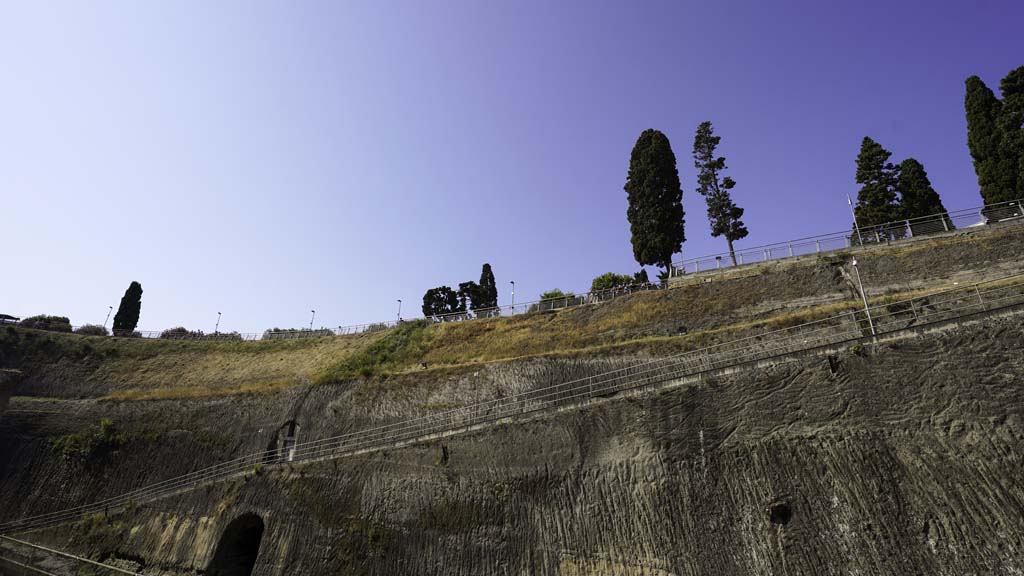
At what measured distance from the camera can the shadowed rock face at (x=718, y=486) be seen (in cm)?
1442

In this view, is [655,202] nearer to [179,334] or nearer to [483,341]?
[483,341]

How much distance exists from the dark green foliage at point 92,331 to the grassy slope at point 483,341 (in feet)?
13.8

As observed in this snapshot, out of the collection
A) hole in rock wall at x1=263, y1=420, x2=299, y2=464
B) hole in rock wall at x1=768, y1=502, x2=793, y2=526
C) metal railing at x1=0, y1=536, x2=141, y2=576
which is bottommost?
metal railing at x1=0, y1=536, x2=141, y2=576

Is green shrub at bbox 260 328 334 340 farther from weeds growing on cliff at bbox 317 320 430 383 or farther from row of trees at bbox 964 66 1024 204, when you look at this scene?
row of trees at bbox 964 66 1024 204

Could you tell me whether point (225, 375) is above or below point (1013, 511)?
above

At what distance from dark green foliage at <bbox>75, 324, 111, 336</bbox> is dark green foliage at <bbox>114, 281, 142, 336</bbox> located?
518cm

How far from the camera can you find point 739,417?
18672mm

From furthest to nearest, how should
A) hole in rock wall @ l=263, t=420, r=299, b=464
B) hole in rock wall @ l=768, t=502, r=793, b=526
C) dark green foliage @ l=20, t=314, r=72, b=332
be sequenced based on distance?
dark green foliage @ l=20, t=314, r=72, b=332
hole in rock wall @ l=263, t=420, r=299, b=464
hole in rock wall @ l=768, t=502, r=793, b=526

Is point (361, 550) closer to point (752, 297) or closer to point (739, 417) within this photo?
point (739, 417)

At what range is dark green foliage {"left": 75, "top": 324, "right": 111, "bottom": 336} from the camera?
177ft

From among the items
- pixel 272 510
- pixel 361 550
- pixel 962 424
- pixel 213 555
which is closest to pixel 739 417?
pixel 962 424

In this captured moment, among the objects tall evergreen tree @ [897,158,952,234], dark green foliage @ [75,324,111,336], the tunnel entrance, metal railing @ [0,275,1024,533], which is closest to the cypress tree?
tall evergreen tree @ [897,158,952,234]

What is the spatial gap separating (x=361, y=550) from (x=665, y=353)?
17.7 meters

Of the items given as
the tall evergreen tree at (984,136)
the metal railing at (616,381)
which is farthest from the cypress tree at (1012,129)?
the metal railing at (616,381)
